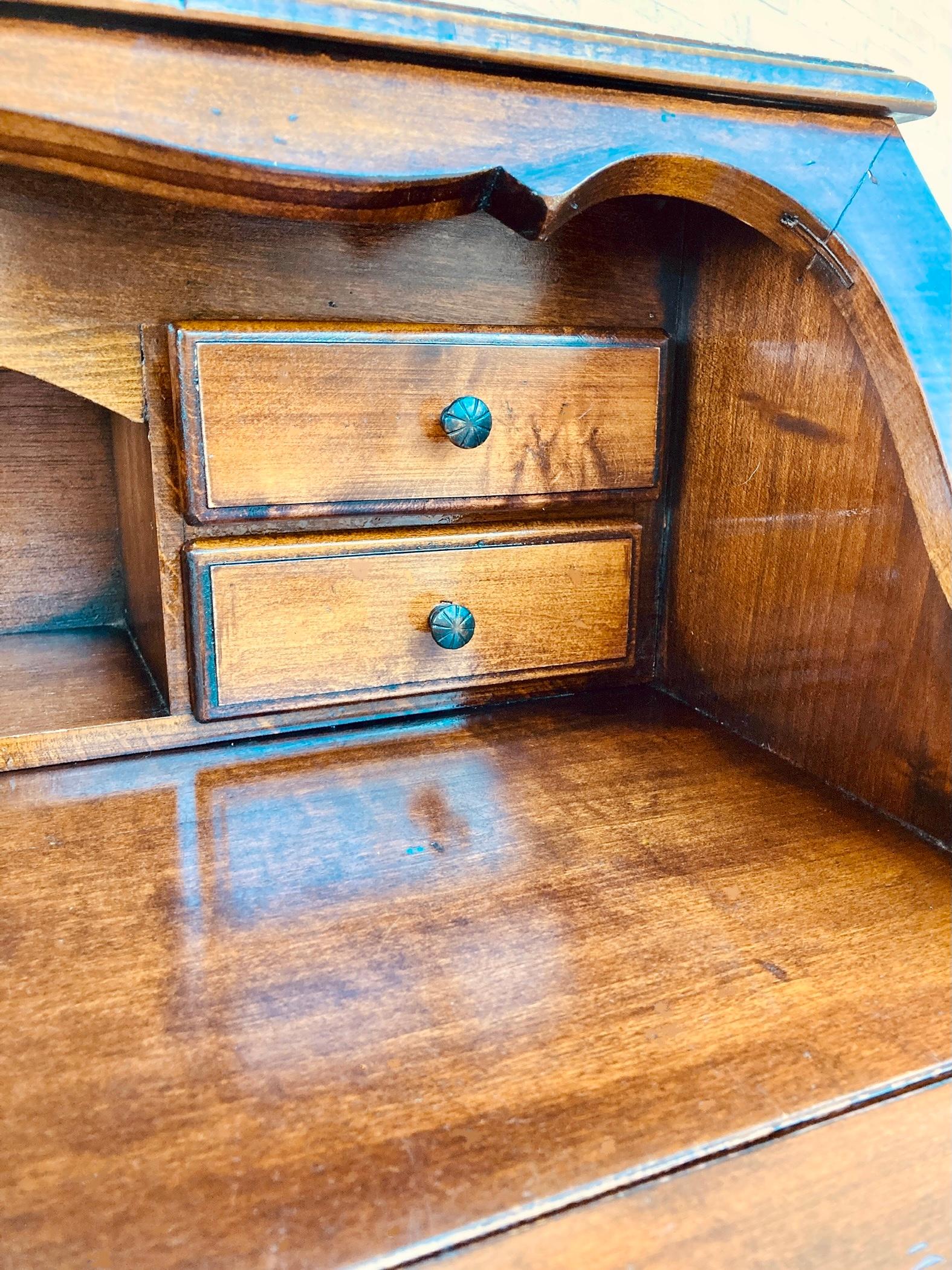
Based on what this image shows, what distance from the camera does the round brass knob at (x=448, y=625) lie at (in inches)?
26.5

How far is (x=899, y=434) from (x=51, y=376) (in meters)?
0.52

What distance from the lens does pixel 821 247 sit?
56cm

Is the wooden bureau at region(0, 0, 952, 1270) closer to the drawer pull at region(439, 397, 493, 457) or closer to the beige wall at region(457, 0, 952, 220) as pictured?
the drawer pull at region(439, 397, 493, 457)

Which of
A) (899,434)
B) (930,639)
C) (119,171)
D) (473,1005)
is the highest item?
(119,171)

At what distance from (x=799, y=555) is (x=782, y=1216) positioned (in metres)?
0.44

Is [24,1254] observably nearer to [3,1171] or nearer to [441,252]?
[3,1171]

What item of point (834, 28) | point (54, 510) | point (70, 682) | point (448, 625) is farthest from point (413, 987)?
point (834, 28)

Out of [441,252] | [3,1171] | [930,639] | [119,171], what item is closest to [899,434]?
[930,639]

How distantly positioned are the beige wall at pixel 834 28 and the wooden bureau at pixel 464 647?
61 cm

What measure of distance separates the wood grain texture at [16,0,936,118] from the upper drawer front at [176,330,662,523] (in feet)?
0.65

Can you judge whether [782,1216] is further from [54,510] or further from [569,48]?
[54,510]

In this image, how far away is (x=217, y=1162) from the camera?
31cm

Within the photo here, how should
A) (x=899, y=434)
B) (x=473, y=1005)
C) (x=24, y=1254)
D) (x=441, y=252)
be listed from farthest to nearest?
(x=441, y=252)
(x=899, y=434)
(x=473, y=1005)
(x=24, y=1254)

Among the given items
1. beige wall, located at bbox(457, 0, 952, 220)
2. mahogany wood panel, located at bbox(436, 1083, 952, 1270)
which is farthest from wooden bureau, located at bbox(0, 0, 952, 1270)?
beige wall, located at bbox(457, 0, 952, 220)
